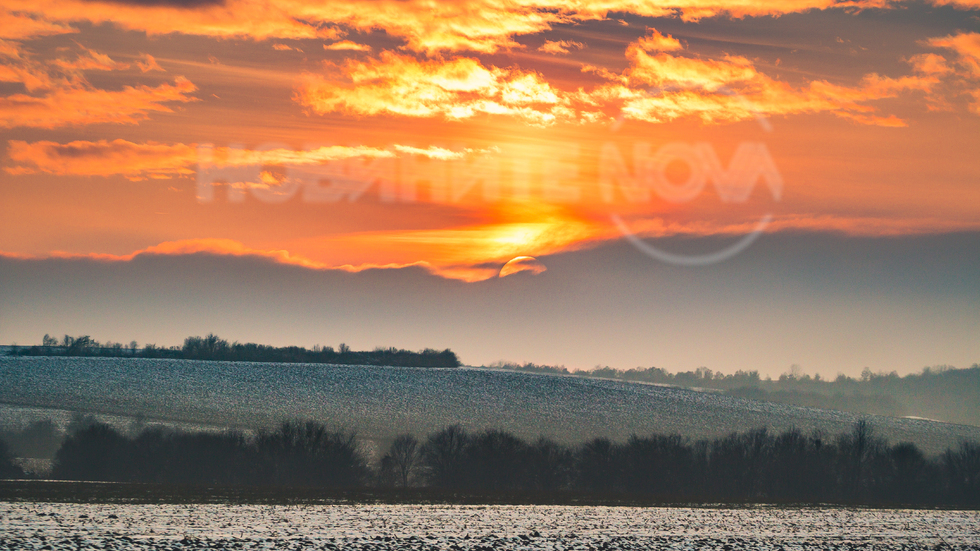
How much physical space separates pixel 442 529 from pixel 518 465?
41.3 meters

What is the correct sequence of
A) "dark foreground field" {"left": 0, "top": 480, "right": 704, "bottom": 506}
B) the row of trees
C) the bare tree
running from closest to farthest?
"dark foreground field" {"left": 0, "top": 480, "right": 704, "bottom": 506}
the row of trees
the bare tree

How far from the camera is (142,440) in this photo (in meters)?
79.9

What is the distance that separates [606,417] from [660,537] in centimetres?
6977

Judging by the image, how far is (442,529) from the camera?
41.2m

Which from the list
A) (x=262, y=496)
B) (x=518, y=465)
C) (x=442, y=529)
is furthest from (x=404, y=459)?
(x=442, y=529)

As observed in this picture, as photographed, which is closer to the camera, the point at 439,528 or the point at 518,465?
the point at 439,528

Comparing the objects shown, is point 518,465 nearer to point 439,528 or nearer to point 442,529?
point 439,528

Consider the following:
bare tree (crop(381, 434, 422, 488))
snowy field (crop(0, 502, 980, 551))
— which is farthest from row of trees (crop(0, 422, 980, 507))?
snowy field (crop(0, 502, 980, 551))

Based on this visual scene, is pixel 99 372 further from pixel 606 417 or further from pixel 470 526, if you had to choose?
pixel 470 526

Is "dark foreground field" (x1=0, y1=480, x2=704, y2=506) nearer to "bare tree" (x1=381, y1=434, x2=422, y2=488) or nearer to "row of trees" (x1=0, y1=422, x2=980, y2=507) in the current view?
"row of trees" (x1=0, y1=422, x2=980, y2=507)

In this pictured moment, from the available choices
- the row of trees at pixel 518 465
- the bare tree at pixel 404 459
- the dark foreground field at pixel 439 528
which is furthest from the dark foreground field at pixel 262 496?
the bare tree at pixel 404 459

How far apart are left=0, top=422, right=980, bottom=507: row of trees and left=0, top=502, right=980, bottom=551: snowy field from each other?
2463 centimetres

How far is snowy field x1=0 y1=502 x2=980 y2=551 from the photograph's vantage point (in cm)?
3494

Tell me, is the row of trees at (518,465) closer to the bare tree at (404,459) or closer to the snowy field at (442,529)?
the bare tree at (404,459)
